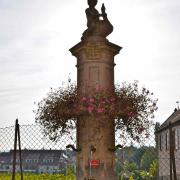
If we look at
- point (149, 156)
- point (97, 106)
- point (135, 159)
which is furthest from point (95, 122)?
point (135, 159)

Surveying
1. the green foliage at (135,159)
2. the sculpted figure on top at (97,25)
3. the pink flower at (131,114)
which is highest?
A: the sculpted figure on top at (97,25)

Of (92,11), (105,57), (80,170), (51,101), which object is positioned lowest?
(80,170)

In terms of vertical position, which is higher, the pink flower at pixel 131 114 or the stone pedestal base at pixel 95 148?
the pink flower at pixel 131 114

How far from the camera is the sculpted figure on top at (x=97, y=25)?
839cm

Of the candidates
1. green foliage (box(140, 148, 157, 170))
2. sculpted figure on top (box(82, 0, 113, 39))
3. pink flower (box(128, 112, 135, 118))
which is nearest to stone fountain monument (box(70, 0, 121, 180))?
sculpted figure on top (box(82, 0, 113, 39))

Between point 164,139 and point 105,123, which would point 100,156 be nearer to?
point 105,123

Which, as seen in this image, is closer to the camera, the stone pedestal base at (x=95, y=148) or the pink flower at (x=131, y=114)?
the pink flower at (x=131, y=114)

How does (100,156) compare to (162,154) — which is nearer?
(100,156)

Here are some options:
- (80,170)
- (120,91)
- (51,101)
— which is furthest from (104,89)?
(80,170)

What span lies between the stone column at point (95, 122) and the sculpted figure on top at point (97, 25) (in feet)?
0.36

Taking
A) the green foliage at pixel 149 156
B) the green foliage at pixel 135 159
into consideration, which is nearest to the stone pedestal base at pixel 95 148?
the green foliage at pixel 135 159

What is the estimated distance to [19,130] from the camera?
8086 mm

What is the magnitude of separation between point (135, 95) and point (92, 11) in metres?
1.90

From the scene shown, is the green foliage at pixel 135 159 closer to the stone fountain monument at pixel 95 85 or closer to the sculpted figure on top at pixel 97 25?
the stone fountain monument at pixel 95 85
